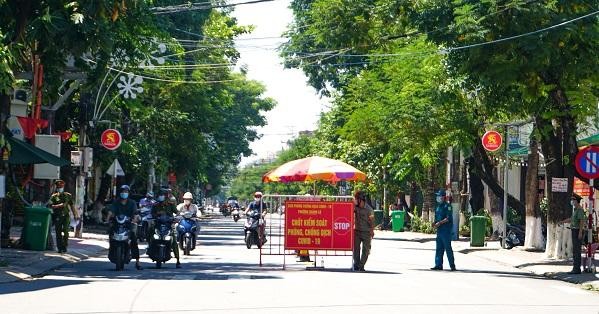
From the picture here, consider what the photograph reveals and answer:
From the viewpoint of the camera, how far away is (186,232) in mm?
30281

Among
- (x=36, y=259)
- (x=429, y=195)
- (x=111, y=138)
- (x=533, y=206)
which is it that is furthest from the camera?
(x=429, y=195)

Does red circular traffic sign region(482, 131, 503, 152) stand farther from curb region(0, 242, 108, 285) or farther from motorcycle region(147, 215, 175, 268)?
motorcycle region(147, 215, 175, 268)

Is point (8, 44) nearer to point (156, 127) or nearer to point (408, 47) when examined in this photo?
point (408, 47)

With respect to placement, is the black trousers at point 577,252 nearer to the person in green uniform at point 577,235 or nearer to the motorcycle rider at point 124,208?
the person in green uniform at point 577,235

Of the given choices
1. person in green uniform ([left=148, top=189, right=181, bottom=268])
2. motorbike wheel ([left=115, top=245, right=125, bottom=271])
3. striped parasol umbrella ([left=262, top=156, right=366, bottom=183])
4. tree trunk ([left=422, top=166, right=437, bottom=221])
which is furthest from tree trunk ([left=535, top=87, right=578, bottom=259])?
tree trunk ([left=422, top=166, right=437, bottom=221])

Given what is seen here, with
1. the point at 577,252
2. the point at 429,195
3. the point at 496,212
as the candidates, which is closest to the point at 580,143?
the point at 496,212

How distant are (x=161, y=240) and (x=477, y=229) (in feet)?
55.7

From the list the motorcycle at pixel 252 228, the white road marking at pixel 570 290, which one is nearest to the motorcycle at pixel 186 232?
the motorcycle at pixel 252 228

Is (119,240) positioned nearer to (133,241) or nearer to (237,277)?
(133,241)

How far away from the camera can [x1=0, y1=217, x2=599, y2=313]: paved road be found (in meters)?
15.8

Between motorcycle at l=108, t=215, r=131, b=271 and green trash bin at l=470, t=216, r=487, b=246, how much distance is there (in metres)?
17.6

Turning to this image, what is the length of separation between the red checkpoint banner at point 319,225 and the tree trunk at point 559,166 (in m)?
6.87

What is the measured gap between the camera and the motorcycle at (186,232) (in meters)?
30.0

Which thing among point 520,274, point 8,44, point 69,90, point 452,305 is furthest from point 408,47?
point 452,305
